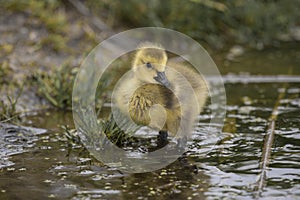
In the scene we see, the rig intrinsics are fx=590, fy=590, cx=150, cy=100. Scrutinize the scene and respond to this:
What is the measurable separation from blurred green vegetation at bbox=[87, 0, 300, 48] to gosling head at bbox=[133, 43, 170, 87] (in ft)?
12.3

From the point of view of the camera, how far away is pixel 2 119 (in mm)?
4336

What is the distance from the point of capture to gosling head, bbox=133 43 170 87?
3.70 metres

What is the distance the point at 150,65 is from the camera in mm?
3826

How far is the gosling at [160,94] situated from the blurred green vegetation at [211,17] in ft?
12.4

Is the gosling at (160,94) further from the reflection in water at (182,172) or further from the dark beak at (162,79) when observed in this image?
the reflection in water at (182,172)

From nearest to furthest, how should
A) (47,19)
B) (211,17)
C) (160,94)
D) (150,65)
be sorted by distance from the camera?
(160,94), (150,65), (47,19), (211,17)

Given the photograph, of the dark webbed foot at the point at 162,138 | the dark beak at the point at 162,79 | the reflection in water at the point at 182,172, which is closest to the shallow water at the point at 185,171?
the reflection in water at the point at 182,172

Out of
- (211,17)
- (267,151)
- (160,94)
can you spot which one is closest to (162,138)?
(160,94)

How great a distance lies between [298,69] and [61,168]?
366cm

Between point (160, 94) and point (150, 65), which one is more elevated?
point (150, 65)

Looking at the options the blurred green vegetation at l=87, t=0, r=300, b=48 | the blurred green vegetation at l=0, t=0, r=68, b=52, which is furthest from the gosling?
the blurred green vegetation at l=87, t=0, r=300, b=48

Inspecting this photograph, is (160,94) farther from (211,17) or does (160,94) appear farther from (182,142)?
(211,17)

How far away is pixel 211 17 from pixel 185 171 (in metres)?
5.11

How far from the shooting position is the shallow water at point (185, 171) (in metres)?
3.02
